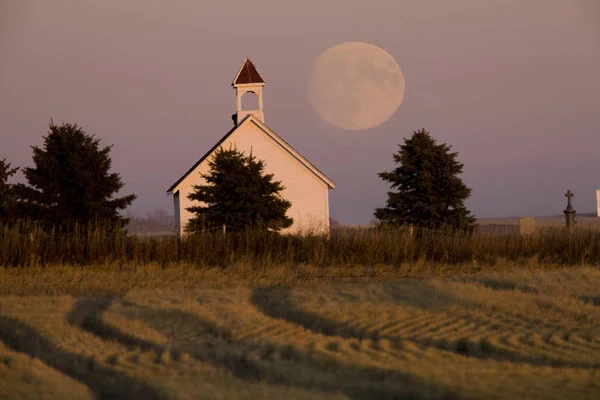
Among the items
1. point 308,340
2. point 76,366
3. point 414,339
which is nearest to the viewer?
point 76,366

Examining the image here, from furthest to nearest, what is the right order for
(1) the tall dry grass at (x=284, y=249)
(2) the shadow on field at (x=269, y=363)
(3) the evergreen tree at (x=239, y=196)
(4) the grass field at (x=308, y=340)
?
(3) the evergreen tree at (x=239, y=196) → (1) the tall dry grass at (x=284, y=249) → (4) the grass field at (x=308, y=340) → (2) the shadow on field at (x=269, y=363)

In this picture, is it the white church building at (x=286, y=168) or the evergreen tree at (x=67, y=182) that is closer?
the evergreen tree at (x=67, y=182)

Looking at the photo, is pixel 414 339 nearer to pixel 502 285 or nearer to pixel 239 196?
pixel 502 285

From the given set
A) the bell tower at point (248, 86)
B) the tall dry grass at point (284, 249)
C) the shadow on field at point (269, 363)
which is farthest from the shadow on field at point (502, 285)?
the bell tower at point (248, 86)

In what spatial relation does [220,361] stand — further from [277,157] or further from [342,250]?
[277,157]

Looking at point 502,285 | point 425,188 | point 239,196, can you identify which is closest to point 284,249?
point 239,196

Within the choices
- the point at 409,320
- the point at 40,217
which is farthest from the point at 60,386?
the point at 40,217

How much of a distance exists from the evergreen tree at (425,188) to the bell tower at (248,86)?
6.97 m

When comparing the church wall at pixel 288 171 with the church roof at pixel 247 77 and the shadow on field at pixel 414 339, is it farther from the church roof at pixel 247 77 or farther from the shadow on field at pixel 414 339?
the shadow on field at pixel 414 339

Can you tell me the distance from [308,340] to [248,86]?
93.8ft

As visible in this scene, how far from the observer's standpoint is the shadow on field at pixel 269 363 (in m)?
6.95

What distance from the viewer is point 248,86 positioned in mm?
37094

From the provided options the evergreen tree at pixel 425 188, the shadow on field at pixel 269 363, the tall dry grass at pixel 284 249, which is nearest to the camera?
the shadow on field at pixel 269 363

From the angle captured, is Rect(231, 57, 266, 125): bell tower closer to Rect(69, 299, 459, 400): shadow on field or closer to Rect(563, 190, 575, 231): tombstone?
Rect(563, 190, 575, 231): tombstone
